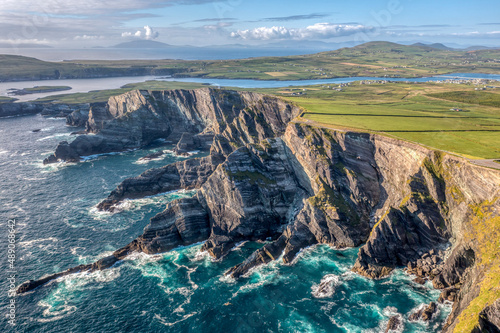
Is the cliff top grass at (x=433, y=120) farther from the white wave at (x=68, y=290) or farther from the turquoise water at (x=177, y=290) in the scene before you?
the white wave at (x=68, y=290)

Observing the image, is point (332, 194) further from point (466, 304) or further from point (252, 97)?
point (252, 97)

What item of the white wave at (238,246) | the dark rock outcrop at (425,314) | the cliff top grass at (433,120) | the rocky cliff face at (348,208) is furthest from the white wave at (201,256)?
the cliff top grass at (433,120)

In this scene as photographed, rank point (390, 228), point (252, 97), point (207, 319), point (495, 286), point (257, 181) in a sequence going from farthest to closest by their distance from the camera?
point (252, 97), point (257, 181), point (390, 228), point (207, 319), point (495, 286)

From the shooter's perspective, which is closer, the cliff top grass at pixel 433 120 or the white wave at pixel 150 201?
the cliff top grass at pixel 433 120

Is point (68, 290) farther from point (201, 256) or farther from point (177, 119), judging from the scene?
point (177, 119)

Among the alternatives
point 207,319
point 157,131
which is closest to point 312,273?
point 207,319

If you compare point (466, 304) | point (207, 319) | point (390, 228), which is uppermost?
point (390, 228)

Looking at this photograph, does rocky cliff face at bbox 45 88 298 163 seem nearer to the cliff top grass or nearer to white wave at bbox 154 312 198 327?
the cliff top grass
